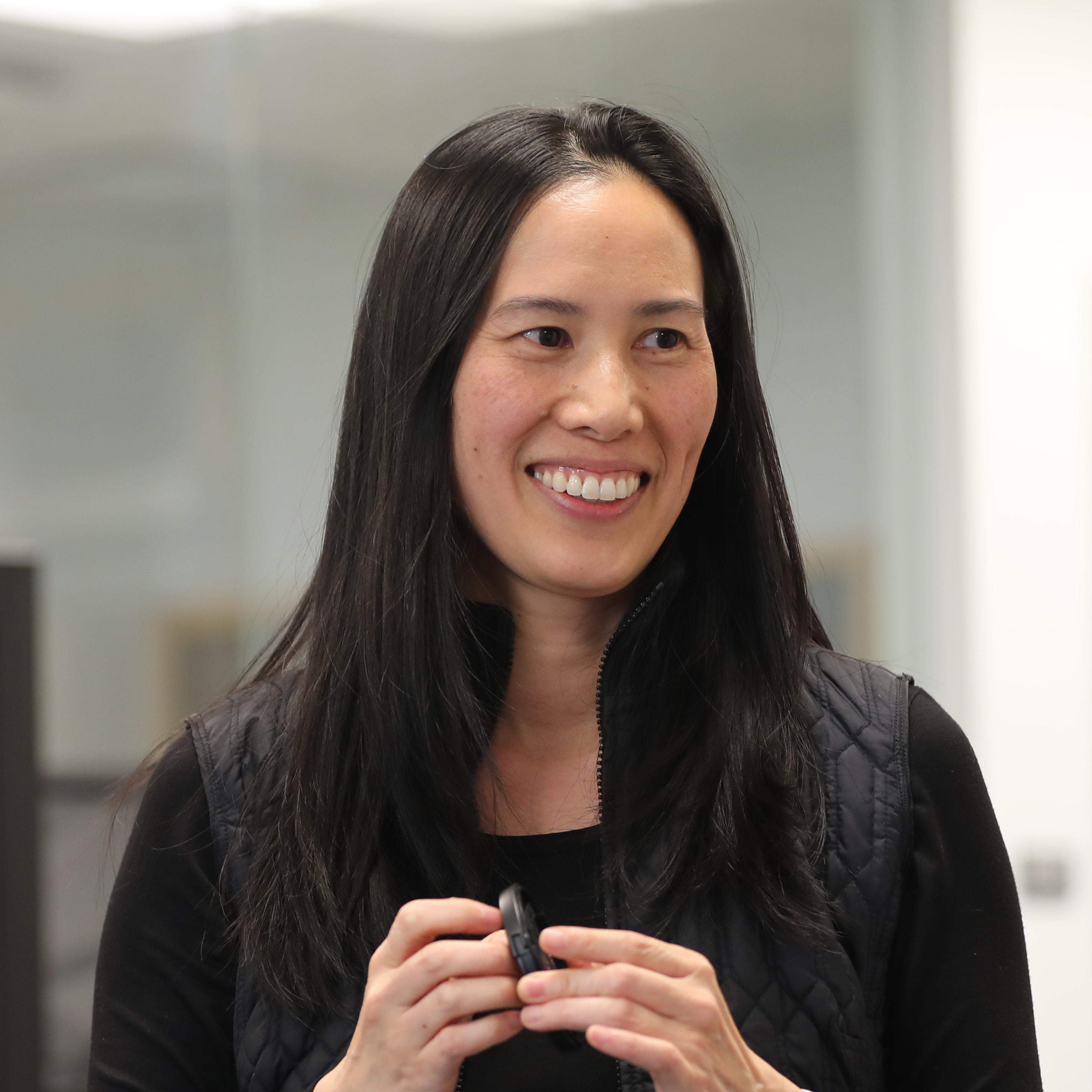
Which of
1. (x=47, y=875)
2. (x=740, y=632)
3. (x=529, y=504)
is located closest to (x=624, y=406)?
(x=529, y=504)

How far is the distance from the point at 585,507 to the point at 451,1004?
1.42ft

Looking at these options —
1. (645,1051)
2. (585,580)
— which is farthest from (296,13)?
(645,1051)

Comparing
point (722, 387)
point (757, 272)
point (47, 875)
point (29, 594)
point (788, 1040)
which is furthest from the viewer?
point (757, 272)

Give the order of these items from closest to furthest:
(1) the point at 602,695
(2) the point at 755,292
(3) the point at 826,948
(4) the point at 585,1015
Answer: (4) the point at 585,1015 < (3) the point at 826,948 < (1) the point at 602,695 < (2) the point at 755,292

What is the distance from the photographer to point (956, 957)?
1149 millimetres

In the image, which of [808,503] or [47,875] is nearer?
[47,875]

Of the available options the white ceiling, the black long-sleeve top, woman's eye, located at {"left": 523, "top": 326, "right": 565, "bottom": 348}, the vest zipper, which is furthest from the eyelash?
the white ceiling

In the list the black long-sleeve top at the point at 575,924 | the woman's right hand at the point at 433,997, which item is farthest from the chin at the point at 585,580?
the woman's right hand at the point at 433,997

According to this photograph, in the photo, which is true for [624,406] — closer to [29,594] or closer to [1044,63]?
[29,594]

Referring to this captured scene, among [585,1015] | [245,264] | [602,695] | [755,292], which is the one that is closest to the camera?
[585,1015]

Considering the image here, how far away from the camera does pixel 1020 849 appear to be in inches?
115

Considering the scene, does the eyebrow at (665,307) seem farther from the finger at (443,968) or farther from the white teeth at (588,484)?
the finger at (443,968)

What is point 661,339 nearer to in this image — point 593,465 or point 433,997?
point 593,465

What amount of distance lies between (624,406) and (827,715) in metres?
0.34
